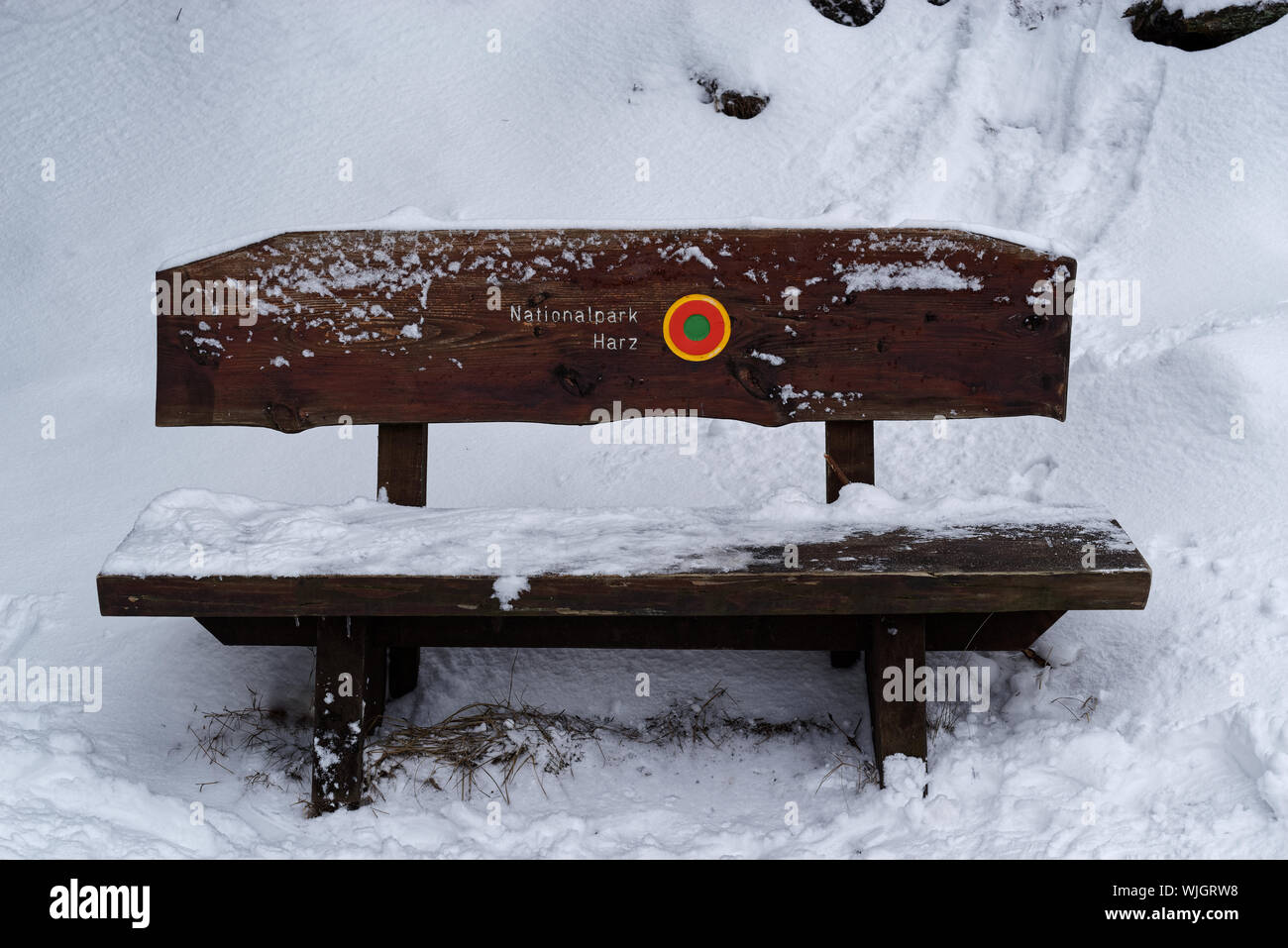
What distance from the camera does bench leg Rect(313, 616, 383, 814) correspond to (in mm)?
2564

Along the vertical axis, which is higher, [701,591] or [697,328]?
[697,328]

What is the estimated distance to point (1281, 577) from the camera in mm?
2893

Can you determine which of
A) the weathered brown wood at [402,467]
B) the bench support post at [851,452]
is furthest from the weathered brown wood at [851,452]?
the weathered brown wood at [402,467]

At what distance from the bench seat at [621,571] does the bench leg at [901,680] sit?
0.62 feet

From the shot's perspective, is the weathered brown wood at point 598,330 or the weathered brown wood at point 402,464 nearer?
the weathered brown wood at point 598,330

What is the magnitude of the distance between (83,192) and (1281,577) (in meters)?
4.96

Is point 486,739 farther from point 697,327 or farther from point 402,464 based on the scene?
point 697,327

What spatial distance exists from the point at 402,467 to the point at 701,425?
1.30 meters

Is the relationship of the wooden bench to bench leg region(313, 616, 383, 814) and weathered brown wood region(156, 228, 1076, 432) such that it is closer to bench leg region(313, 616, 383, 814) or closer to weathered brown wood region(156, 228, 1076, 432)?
weathered brown wood region(156, 228, 1076, 432)

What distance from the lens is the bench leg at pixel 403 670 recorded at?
9.98ft

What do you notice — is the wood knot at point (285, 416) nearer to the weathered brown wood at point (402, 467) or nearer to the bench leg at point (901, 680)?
the weathered brown wood at point (402, 467)

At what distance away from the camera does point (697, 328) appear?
291 centimetres

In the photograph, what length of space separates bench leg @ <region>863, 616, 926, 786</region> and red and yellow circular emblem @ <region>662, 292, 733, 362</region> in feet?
2.57

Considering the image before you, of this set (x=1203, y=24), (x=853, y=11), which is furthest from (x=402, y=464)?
(x=1203, y=24)
